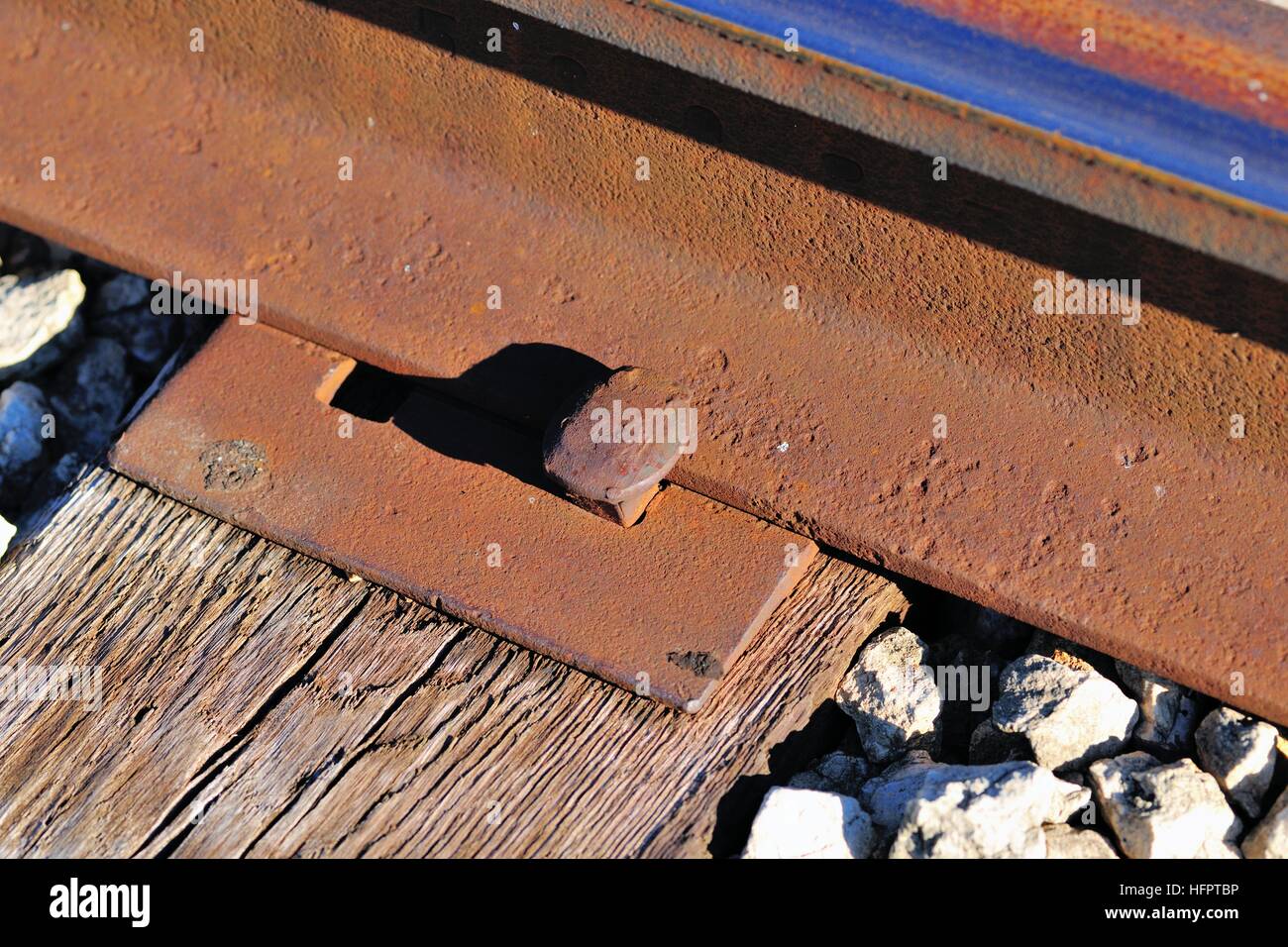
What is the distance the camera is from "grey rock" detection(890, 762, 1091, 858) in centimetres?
191

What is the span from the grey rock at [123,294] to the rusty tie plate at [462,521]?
434 mm

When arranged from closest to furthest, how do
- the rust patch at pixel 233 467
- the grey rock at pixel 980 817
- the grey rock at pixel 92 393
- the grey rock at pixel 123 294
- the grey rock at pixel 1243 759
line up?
the grey rock at pixel 980 817 < the grey rock at pixel 1243 759 < the rust patch at pixel 233 467 < the grey rock at pixel 92 393 < the grey rock at pixel 123 294

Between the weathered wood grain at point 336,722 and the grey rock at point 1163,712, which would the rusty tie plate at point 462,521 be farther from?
the grey rock at point 1163,712

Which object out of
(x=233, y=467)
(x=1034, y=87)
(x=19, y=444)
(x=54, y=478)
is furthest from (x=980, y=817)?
(x=19, y=444)

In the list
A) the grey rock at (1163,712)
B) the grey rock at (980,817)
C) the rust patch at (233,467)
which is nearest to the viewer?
the grey rock at (980,817)

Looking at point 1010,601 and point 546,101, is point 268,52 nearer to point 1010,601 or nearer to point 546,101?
point 546,101

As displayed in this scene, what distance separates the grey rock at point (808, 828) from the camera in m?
1.98

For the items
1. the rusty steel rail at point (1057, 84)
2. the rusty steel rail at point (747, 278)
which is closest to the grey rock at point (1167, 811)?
the rusty steel rail at point (747, 278)

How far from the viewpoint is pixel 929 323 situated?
2373mm

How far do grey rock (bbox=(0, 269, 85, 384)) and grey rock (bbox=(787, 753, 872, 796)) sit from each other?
70.9 inches

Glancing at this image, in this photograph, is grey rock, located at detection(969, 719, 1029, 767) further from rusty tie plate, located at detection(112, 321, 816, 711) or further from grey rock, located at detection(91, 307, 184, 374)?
grey rock, located at detection(91, 307, 184, 374)

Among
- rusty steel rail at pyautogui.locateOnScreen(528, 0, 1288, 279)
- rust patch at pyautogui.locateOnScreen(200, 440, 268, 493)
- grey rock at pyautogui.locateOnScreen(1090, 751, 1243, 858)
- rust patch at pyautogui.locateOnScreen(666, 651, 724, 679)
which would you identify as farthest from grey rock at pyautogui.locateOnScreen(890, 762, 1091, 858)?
rust patch at pyautogui.locateOnScreen(200, 440, 268, 493)

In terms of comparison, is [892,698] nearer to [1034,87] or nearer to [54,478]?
[1034,87]

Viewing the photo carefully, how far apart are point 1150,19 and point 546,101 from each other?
1.06m
